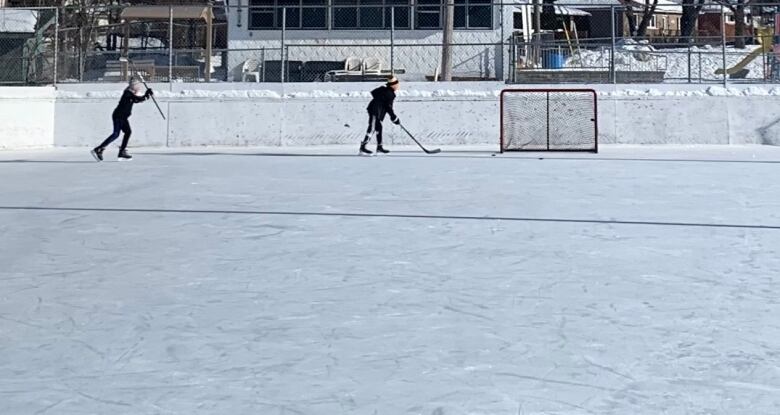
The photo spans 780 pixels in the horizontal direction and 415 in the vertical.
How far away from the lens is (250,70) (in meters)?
26.7

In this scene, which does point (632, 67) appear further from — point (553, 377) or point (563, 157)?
point (553, 377)

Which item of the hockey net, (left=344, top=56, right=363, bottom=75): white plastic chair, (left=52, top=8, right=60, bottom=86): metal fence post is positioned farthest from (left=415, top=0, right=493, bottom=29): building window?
(left=52, top=8, right=60, bottom=86): metal fence post

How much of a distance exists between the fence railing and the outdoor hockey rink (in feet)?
37.4

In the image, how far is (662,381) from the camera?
202 inches

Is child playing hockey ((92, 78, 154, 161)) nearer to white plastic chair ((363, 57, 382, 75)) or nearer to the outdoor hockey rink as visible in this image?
the outdoor hockey rink

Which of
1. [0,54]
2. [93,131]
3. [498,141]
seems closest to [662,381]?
[498,141]

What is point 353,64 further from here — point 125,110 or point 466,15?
point 125,110

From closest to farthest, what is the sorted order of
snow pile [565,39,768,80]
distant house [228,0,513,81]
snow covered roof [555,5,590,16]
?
snow pile [565,39,768,80], distant house [228,0,513,81], snow covered roof [555,5,590,16]

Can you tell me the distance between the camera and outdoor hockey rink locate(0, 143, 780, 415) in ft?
16.4

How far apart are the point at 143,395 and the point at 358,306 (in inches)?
82.1

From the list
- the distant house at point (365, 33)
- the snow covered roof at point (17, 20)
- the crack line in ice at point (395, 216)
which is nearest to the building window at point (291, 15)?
the distant house at point (365, 33)

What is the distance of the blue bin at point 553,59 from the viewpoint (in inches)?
1011

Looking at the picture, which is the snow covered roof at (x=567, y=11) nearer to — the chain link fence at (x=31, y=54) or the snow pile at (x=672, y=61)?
the snow pile at (x=672, y=61)

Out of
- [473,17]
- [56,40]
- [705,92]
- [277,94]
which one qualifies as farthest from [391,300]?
[473,17]
